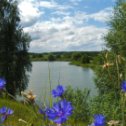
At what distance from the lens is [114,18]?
24891 mm

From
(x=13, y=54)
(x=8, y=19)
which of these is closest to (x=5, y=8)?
(x=8, y=19)

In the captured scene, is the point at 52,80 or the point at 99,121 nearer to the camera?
the point at 99,121

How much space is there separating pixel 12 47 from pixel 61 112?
101ft

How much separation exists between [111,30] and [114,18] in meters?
0.78

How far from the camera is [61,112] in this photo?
5.59 feet

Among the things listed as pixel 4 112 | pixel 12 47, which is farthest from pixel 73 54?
pixel 4 112

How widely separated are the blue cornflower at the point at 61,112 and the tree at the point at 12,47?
29.8m

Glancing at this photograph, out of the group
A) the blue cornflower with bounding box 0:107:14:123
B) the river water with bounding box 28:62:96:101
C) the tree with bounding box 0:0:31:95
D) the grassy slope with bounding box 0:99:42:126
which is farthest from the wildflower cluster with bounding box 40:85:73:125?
the tree with bounding box 0:0:31:95

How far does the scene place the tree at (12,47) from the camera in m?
31.6

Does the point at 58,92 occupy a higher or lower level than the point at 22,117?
higher

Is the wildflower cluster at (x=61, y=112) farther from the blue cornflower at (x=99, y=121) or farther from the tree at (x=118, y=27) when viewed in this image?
the tree at (x=118, y=27)

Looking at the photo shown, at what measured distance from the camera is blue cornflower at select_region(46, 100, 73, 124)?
169 centimetres

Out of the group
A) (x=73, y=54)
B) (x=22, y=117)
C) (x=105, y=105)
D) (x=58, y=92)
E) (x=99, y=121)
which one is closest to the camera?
(x=99, y=121)

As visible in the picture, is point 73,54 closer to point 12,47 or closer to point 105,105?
point 12,47
